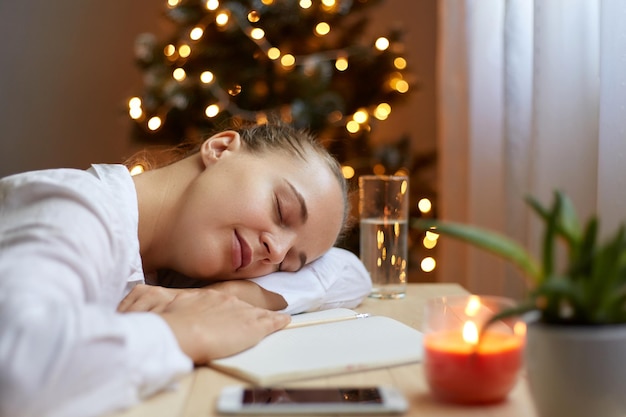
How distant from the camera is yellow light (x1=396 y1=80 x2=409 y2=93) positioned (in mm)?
2680

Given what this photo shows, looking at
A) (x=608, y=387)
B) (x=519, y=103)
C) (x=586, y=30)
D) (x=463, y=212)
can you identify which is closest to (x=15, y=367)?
(x=608, y=387)

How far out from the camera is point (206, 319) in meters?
0.98

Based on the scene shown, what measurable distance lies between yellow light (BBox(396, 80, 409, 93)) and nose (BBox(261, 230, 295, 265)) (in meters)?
1.49

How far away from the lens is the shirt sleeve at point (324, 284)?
4.32 feet

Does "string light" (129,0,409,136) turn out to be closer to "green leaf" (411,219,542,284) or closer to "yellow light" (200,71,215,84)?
"yellow light" (200,71,215,84)

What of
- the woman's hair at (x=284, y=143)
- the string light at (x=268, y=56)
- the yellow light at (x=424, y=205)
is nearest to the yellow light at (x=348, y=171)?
the string light at (x=268, y=56)

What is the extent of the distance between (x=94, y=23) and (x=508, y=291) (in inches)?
92.9

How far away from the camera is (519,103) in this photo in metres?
2.08

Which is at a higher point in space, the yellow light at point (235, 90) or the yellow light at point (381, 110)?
the yellow light at point (235, 90)

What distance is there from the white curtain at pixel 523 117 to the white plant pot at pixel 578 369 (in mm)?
877

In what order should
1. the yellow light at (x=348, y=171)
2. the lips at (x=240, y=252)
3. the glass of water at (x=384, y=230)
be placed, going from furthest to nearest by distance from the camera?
the yellow light at (x=348, y=171)
the glass of water at (x=384, y=230)
the lips at (x=240, y=252)

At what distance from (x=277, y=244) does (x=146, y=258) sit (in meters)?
0.25

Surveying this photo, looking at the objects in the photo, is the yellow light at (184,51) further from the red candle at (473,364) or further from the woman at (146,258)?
the red candle at (473,364)

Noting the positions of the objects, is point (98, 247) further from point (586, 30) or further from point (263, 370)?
point (586, 30)
